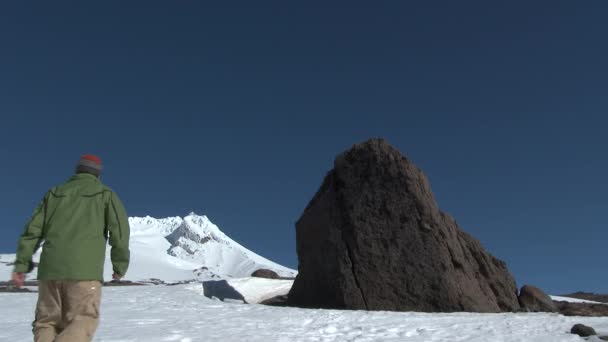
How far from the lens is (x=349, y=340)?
9547 mm

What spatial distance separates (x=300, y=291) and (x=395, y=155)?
5.71 meters

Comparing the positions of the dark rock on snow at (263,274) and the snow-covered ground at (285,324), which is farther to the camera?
the dark rock on snow at (263,274)

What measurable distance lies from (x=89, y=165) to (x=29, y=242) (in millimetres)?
1101

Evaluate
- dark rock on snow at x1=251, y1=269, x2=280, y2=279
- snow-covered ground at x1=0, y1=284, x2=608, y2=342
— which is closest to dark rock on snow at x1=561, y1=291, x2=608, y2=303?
dark rock on snow at x1=251, y1=269, x2=280, y2=279

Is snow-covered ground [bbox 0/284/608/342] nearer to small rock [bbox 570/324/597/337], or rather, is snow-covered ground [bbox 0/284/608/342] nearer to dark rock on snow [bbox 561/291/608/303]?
small rock [bbox 570/324/597/337]

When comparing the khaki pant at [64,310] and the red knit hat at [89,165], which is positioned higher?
the red knit hat at [89,165]

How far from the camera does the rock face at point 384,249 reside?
15102 mm

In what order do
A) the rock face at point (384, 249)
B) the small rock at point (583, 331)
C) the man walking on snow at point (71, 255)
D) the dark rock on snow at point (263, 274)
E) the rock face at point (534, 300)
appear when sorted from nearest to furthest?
1. the man walking on snow at point (71, 255)
2. the small rock at point (583, 331)
3. the rock face at point (384, 249)
4. the rock face at point (534, 300)
5. the dark rock on snow at point (263, 274)

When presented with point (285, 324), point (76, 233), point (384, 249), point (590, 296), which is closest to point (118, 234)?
point (76, 233)

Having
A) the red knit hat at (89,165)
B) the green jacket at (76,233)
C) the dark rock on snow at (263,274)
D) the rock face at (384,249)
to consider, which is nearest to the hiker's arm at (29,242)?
the green jacket at (76,233)

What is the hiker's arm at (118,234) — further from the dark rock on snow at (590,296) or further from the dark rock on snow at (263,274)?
the dark rock on snow at (590,296)

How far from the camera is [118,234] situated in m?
5.84

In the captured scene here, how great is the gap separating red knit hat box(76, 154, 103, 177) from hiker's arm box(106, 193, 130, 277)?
0.41 meters

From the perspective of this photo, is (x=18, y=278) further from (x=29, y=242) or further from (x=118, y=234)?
(x=118, y=234)
